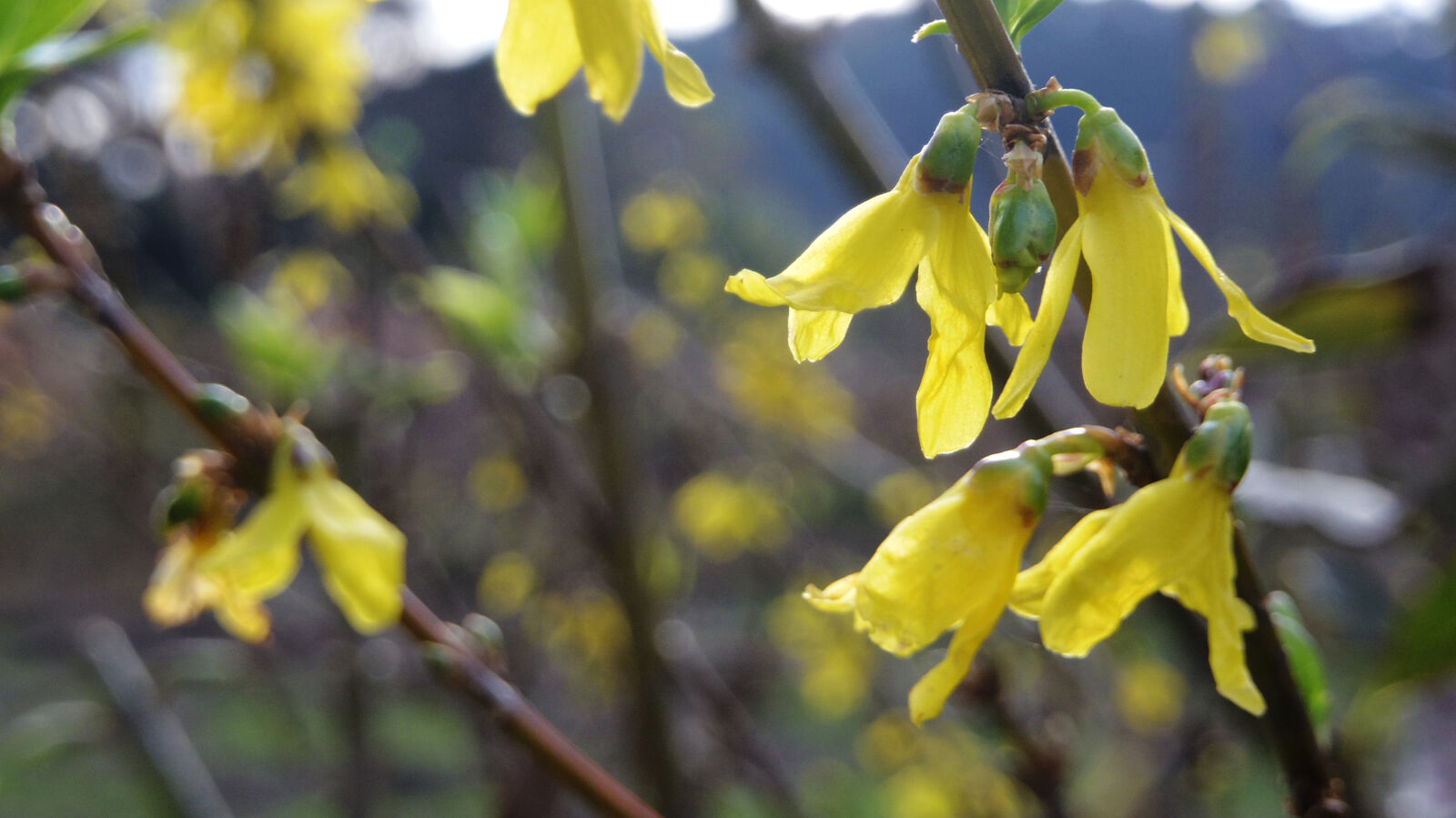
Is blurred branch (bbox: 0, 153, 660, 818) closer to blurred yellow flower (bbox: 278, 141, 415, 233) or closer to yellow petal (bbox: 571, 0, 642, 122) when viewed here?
yellow petal (bbox: 571, 0, 642, 122)

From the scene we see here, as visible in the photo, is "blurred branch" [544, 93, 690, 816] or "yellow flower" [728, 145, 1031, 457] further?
"blurred branch" [544, 93, 690, 816]

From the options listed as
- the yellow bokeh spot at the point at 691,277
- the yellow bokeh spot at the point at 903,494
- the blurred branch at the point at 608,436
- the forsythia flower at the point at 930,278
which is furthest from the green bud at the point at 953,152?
the yellow bokeh spot at the point at 691,277

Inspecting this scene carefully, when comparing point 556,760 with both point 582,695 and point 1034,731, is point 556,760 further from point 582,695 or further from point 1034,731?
point 582,695

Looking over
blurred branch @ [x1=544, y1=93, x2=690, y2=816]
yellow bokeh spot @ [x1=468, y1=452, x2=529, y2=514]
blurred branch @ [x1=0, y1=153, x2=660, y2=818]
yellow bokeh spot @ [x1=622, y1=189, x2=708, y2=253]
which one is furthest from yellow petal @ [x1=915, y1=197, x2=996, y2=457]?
yellow bokeh spot @ [x1=622, y1=189, x2=708, y2=253]

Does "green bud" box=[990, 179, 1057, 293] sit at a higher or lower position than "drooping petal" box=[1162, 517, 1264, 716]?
higher

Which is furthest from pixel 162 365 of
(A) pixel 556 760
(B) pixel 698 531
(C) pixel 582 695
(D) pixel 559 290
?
(C) pixel 582 695

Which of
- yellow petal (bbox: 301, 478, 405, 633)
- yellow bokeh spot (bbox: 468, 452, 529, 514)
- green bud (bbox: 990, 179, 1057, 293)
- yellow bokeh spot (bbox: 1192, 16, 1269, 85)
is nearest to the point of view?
green bud (bbox: 990, 179, 1057, 293)
